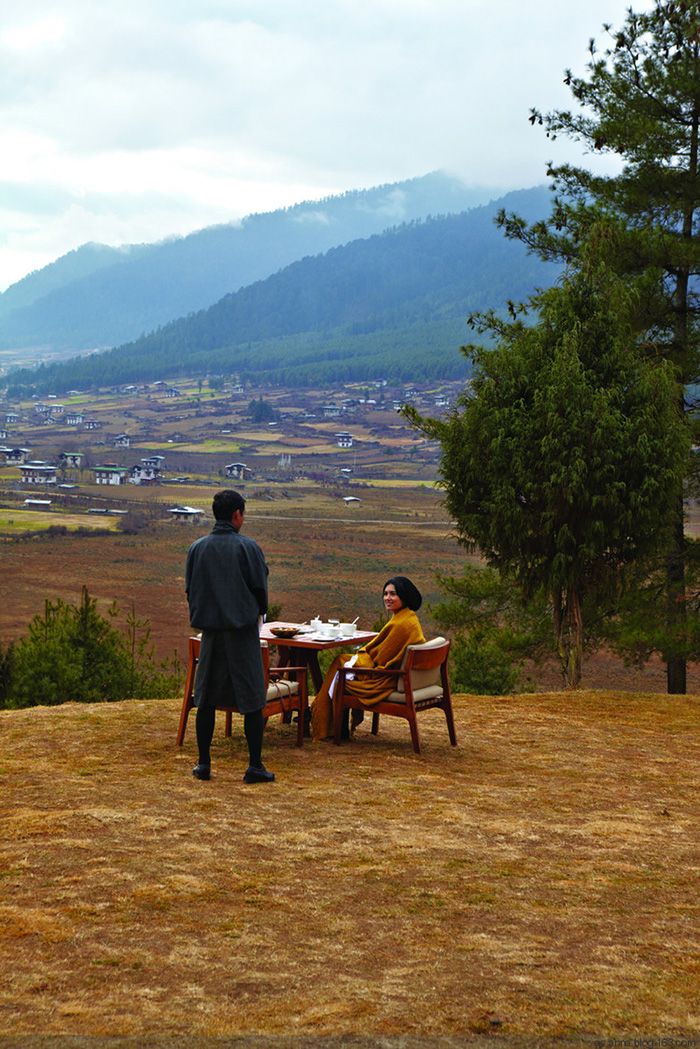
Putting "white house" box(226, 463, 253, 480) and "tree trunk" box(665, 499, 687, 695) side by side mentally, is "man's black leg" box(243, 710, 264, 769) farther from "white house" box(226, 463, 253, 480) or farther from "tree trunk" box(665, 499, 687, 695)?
"white house" box(226, 463, 253, 480)

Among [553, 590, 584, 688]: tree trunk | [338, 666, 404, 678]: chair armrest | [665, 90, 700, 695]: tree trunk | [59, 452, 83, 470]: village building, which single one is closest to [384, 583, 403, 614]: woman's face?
[338, 666, 404, 678]: chair armrest

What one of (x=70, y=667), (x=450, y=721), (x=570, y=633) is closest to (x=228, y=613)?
(x=450, y=721)

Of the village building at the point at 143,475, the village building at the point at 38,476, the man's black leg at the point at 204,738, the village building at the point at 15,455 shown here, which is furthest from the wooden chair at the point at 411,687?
the village building at the point at 15,455

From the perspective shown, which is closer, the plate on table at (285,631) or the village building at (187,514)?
the plate on table at (285,631)

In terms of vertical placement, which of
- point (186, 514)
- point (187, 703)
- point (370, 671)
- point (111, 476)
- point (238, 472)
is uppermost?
point (238, 472)

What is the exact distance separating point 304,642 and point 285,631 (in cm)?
26

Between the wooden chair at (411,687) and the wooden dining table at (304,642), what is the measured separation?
0.24 metres

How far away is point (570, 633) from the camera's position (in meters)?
10.1

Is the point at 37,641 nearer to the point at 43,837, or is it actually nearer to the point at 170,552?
the point at 43,837

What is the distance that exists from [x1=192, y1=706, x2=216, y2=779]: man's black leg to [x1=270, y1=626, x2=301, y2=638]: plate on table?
117 cm

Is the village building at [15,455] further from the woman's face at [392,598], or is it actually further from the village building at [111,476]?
the woman's face at [392,598]

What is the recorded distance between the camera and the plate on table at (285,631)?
21.4ft

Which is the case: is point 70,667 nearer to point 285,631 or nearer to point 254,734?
point 285,631

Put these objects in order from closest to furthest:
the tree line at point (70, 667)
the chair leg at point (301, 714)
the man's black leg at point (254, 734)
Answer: the man's black leg at point (254, 734) < the chair leg at point (301, 714) < the tree line at point (70, 667)
